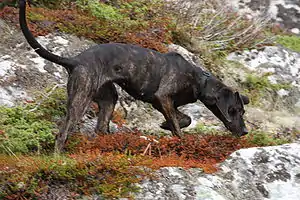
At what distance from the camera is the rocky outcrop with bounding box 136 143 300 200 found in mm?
6215

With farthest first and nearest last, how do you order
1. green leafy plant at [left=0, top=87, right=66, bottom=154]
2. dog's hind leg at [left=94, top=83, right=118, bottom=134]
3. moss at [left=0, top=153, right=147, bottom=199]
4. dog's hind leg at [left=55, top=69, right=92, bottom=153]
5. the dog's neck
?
dog's hind leg at [left=94, top=83, right=118, bottom=134] → the dog's neck → green leafy plant at [left=0, top=87, right=66, bottom=154] → dog's hind leg at [left=55, top=69, right=92, bottom=153] → moss at [left=0, top=153, right=147, bottom=199]

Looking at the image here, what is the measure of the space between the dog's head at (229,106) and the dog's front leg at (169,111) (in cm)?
55

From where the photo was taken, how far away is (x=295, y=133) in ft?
40.6

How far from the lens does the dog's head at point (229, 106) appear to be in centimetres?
832

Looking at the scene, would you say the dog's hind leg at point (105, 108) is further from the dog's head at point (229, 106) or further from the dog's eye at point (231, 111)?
the dog's eye at point (231, 111)

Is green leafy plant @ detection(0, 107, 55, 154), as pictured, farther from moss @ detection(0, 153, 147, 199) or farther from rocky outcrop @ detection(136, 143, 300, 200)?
rocky outcrop @ detection(136, 143, 300, 200)

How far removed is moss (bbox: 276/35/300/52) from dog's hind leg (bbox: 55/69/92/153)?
13.5 metres

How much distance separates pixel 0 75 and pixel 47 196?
15.5 feet

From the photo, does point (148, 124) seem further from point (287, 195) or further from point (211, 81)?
point (287, 195)

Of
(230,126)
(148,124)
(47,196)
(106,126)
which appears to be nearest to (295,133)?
(148,124)

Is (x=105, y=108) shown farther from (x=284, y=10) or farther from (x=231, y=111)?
(x=284, y=10)

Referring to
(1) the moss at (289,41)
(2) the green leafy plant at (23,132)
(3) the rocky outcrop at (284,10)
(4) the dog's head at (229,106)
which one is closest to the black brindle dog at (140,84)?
(4) the dog's head at (229,106)

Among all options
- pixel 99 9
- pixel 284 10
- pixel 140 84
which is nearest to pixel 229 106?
pixel 140 84

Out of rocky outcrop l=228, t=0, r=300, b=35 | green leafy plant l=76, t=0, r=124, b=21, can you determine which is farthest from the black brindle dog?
rocky outcrop l=228, t=0, r=300, b=35
